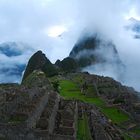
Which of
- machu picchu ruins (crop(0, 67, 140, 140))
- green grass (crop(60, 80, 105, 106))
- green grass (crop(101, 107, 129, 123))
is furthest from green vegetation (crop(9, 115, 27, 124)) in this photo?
green grass (crop(60, 80, 105, 106))

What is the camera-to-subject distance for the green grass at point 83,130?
4953 cm

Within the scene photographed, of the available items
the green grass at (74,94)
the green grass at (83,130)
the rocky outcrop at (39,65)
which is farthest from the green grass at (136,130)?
the rocky outcrop at (39,65)

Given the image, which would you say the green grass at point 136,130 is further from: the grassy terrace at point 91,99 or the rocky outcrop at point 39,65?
the rocky outcrop at point 39,65

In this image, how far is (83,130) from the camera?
5319 centimetres

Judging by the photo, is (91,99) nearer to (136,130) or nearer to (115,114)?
(115,114)

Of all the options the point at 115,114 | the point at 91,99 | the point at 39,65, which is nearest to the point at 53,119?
the point at 115,114

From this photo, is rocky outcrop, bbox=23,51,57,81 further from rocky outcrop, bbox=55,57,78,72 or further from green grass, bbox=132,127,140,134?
green grass, bbox=132,127,140,134

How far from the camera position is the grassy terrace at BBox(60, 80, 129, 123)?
77.4 m

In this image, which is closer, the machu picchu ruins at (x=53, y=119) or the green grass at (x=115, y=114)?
the machu picchu ruins at (x=53, y=119)

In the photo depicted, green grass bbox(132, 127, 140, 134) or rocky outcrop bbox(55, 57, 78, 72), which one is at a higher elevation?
rocky outcrop bbox(55, 57, 78, 72)

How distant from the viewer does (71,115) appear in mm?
55000

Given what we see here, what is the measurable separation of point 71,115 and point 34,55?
11315 cm

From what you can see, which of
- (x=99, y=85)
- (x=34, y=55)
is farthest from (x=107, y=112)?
(x=34, y=55)

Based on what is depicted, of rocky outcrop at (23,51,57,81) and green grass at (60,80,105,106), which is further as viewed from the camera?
rocky outcrop at (23,51,57,81)
